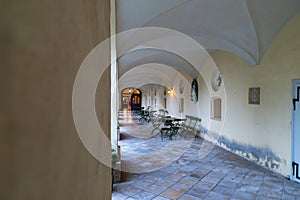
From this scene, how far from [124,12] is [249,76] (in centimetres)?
324

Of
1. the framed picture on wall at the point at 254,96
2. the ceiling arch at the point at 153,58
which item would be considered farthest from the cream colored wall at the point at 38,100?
the ceiling arch at the point at 153,58

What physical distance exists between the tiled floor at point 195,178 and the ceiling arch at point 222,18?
7.78 ft

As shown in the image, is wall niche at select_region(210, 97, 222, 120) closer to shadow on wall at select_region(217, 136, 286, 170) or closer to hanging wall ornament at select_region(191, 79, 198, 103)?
shadow on wall at select_region(217, 136, 286, 170)

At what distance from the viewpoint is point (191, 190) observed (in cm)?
318

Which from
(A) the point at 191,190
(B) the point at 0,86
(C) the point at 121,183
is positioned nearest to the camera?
(B) the point at 0,86

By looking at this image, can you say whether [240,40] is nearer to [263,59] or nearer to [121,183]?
[263,59]

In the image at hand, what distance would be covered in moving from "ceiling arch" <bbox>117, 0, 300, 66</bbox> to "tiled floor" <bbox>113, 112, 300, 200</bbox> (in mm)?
2372

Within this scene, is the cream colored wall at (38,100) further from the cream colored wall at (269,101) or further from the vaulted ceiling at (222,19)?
the cream colored wall at (269,101)

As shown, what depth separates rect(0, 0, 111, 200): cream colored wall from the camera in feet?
0.69

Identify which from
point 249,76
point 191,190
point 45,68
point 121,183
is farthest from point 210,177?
point 45,68

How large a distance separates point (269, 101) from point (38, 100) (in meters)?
4.74

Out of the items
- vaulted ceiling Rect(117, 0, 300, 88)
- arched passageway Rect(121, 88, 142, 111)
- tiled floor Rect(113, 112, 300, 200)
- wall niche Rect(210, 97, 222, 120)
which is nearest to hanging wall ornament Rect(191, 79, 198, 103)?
wall niche Rect(210, 97, 222, 120)

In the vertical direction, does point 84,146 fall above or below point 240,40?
below

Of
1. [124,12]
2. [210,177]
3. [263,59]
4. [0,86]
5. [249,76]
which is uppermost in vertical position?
[124,12]
